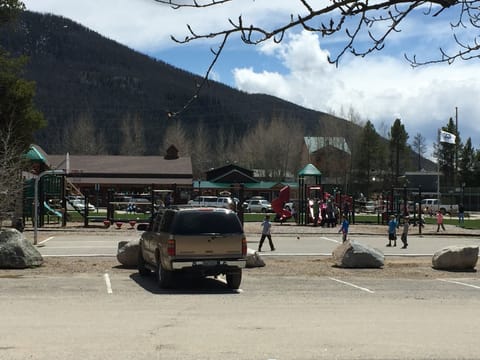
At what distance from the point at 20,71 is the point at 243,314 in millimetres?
33206

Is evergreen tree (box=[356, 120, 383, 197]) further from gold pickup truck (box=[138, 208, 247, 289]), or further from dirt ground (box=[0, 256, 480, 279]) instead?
gold pickup truck (box=[138, 208, 247, 289])

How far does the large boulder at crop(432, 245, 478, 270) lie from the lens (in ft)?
68.1

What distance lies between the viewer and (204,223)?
49.4ft

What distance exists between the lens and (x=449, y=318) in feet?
36.3

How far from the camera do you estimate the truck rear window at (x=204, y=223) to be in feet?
49.1

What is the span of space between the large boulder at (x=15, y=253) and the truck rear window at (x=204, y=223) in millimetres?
6366

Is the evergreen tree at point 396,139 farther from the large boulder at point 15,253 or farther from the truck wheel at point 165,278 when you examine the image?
the truck wheel at point 165,278

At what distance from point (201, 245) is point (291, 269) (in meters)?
5.95

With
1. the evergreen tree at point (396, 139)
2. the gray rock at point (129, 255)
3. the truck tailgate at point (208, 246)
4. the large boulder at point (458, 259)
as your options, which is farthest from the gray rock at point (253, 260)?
the evergreen tree at point (396, 139)

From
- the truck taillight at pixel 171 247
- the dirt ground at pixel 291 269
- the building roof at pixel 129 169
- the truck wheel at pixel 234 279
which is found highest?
the building roof at pixel 129 169

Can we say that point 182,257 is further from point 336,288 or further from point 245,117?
point 245,117

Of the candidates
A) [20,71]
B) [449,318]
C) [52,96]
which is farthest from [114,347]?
[52,96]

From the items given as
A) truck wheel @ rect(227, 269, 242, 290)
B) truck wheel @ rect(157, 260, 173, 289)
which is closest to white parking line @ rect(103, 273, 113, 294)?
truck wheel @ rect(157, 260, 173, 289)

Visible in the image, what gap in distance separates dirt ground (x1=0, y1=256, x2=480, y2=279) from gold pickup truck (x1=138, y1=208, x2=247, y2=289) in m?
3.95
